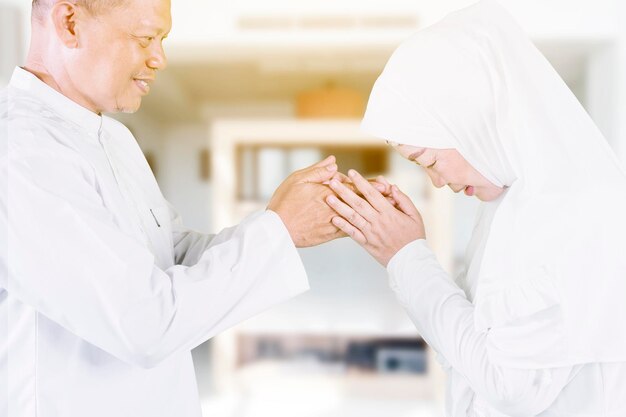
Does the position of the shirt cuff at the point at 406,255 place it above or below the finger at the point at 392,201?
below

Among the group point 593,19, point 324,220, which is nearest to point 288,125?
point 593,19

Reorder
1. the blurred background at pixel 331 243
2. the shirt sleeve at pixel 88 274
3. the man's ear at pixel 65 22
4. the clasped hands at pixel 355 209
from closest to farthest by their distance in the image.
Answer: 1. the shirt sleeve at pixel 88 274
2. the man's ear at pixel 65 22
3. the clasped hands at pixel 355 209
4. the blurred background at pixel 331 243

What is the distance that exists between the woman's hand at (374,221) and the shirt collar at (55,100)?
39 centimetres

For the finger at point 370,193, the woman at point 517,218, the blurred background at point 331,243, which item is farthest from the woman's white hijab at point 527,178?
the blurred background at point 331,243

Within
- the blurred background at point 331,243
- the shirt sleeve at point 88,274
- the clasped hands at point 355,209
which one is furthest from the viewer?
the blurred background at point 331,243

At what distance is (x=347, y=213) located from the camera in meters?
1.16

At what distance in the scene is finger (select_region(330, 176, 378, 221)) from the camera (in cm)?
116

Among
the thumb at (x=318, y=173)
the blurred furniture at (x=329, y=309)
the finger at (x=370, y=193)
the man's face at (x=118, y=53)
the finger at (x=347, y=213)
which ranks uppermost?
the man's face at (x=118, y=53)

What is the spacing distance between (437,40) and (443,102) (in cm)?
9

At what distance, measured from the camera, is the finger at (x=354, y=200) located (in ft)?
3.81

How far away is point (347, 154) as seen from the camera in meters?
2.68

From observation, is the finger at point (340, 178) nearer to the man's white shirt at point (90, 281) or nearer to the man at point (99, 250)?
the man at point (99, 250)

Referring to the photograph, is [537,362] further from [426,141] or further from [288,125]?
[288,125]

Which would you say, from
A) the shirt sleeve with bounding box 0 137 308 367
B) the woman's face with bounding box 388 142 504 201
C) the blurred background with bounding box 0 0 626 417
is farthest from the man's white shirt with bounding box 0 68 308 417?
the blurred background with bounding box 0 0 626 417
